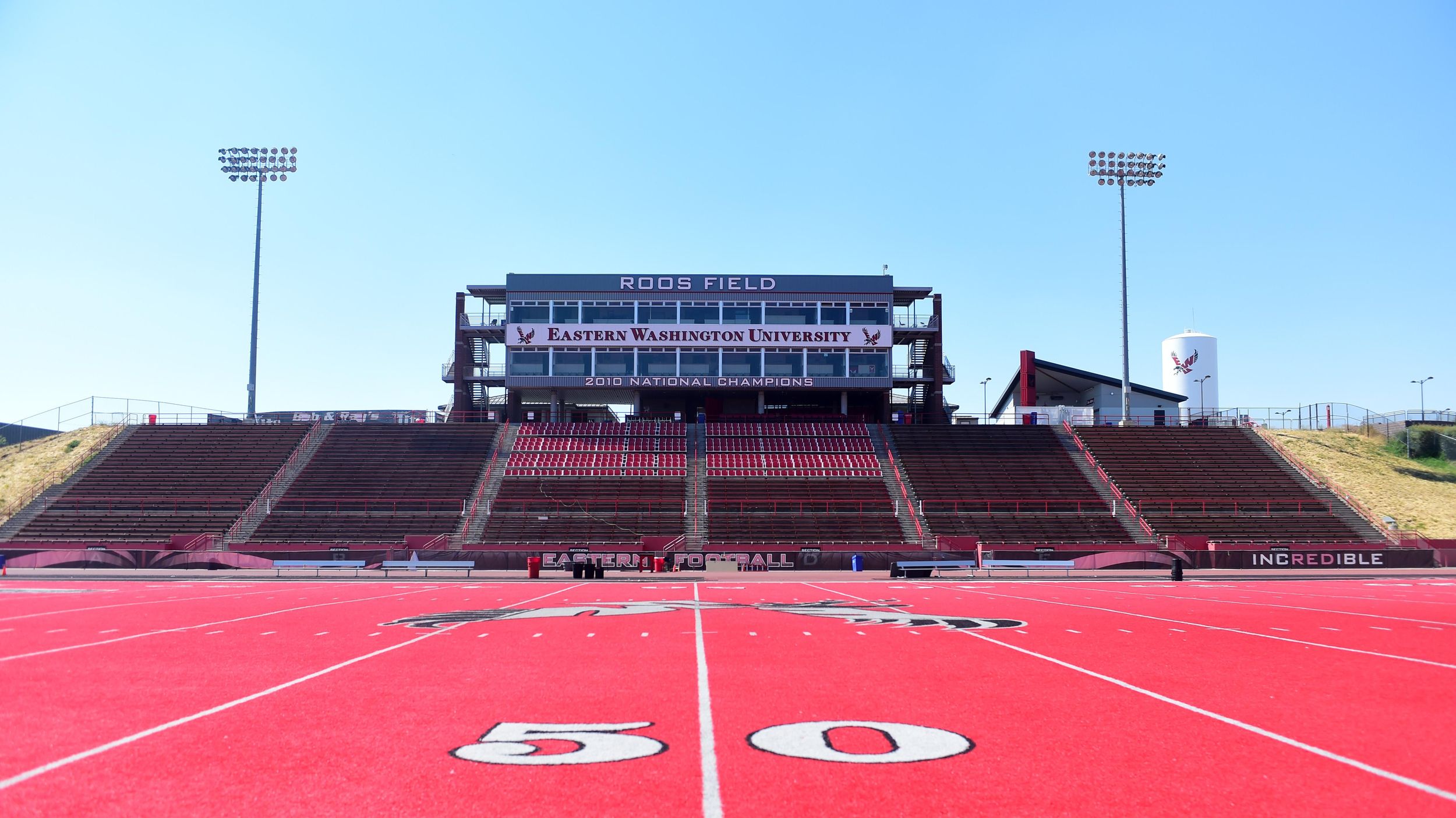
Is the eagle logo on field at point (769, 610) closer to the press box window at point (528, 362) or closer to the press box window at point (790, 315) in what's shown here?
the press box window at point (790, 315)

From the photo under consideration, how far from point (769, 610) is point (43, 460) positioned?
185 ft

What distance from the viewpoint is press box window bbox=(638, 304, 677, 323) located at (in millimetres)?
61062

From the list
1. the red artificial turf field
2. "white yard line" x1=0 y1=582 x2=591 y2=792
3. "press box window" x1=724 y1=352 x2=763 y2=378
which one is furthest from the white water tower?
"white yard line" x1=0 y1=582 x2=591 y2=792


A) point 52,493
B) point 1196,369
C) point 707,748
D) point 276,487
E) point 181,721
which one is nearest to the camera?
point 707,748

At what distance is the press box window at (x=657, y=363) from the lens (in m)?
60.6

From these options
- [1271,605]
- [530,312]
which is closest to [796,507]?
[530,312]

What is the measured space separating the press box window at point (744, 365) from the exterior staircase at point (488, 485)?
14406 mm

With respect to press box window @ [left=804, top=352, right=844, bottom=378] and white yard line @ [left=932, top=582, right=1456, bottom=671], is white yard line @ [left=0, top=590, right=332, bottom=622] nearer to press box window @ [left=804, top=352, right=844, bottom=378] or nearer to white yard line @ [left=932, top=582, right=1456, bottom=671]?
white yard line @ [left=932, top=582, right=1456, bottom=671]

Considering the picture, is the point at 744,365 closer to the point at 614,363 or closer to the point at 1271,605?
the point at 614,363

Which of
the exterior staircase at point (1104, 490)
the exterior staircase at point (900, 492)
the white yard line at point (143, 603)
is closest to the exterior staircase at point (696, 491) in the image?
the exterior staircase at point (900, 492)

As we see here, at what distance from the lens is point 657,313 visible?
6122 cm

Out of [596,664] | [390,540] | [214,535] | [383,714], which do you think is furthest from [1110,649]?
[214,535]

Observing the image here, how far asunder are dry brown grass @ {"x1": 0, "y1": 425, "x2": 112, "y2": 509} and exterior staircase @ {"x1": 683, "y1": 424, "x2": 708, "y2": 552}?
36052 millimetres

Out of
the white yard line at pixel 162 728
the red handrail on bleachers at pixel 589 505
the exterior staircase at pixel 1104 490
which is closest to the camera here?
the white yard line at pixel 162 728
